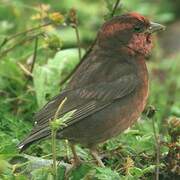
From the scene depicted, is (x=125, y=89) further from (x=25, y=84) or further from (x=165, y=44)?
(x=165, y=44)

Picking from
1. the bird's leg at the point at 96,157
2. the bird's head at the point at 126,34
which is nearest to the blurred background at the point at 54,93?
the bird's leg at the point at 96,157

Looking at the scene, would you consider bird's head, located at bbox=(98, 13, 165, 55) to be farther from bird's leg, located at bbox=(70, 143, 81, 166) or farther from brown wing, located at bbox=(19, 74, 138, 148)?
bird's leg, located at bbox=(70, 143, 81, 166)

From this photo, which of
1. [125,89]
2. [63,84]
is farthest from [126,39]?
[63,84]

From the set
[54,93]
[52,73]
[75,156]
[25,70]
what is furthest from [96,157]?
[25,70]

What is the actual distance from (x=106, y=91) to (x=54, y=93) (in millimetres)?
797

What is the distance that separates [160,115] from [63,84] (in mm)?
867

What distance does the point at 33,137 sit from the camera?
6199mm

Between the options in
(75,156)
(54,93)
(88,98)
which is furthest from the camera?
(54,93)

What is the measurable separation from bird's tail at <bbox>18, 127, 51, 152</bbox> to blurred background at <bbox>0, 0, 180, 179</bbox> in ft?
0.43

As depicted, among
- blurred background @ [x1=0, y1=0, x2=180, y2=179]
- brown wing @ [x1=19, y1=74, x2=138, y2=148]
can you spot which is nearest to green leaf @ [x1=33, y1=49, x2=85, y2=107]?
blurred background @ [x1=0, y1=0, x2=180, y2=179]

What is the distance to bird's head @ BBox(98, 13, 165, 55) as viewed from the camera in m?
6.95

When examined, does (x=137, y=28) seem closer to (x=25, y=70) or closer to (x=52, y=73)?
(x=52, y=73)

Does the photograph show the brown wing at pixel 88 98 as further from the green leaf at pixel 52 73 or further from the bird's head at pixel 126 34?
the green leaf at pixel 52 73

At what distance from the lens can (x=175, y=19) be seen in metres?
12.3
